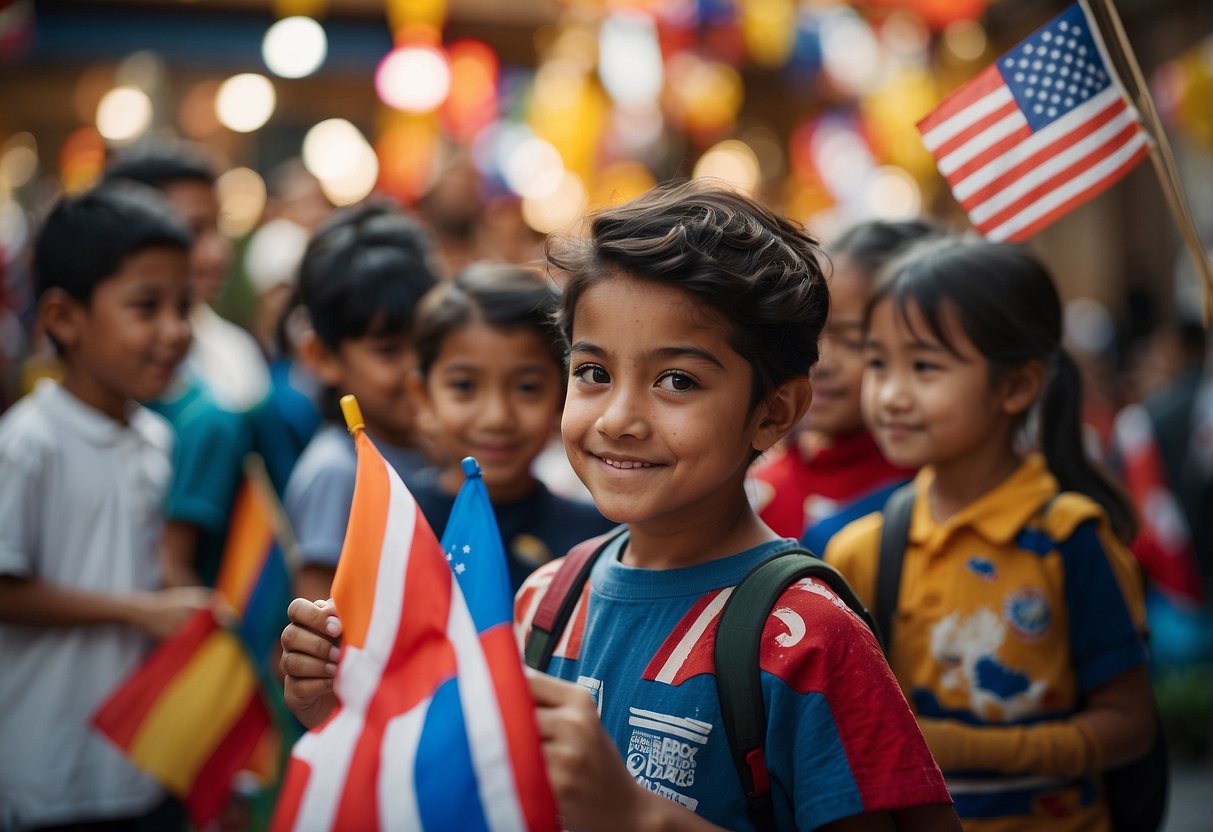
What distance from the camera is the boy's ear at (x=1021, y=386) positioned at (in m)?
2.53

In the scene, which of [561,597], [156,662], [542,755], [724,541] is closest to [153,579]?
[156,662]

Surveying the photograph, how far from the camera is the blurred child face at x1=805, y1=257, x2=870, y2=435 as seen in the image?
3121 millimetres

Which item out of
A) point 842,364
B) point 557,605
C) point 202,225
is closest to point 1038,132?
point 842,364

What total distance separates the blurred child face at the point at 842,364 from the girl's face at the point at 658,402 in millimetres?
1463

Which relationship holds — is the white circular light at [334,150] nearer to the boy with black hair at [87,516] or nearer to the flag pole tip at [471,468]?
the boy with black hair at [87,516]

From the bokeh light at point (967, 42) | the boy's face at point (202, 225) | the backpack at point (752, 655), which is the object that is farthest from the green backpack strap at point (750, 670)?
the bokeh light at point (967, 42)

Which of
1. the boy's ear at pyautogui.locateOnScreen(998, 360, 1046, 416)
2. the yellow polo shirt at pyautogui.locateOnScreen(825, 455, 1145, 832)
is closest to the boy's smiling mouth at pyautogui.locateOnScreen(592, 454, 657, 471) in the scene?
the yellow polo shirt at pyautogui.locateOnScreen(825, 455, 1145, 832)

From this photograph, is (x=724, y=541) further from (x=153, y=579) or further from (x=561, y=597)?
(x=153, y=579)

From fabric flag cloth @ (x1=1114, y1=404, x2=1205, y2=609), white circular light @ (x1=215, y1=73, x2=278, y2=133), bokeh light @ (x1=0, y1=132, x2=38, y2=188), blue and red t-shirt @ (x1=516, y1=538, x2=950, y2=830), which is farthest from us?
bokeh light @ (x1=0, y1=132, x2=38, y2=188)

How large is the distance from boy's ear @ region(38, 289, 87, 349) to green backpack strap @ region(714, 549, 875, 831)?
216 cm

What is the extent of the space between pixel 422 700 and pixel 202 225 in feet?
11.6

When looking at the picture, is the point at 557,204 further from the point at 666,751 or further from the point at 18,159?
the point at 666,751

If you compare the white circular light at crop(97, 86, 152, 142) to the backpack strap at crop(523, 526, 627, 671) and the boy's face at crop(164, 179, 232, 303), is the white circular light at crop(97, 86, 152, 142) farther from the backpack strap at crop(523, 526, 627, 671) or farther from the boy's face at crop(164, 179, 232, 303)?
the backpack strap at crop(523, 526, 627, 671)

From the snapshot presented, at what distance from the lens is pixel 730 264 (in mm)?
1685
